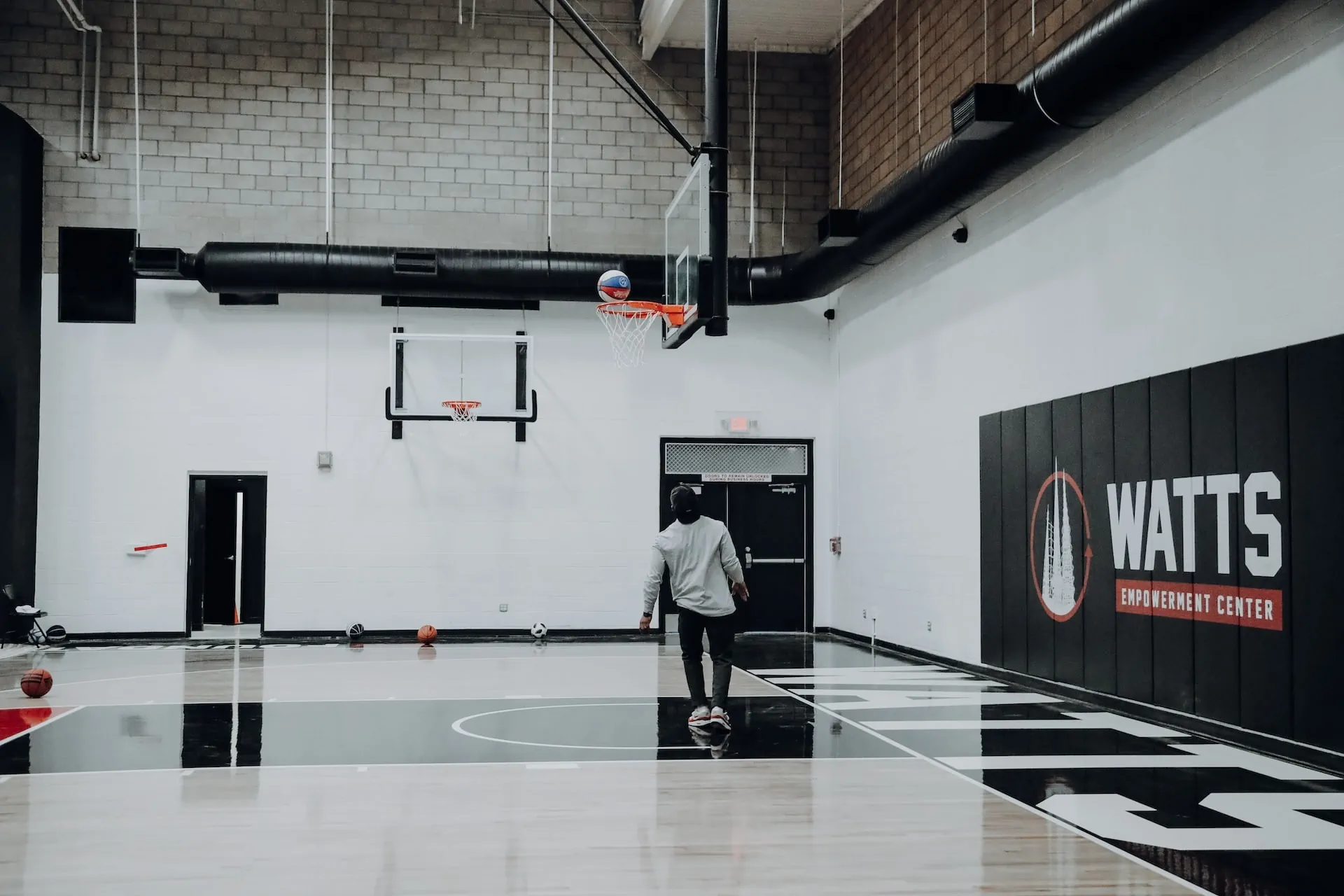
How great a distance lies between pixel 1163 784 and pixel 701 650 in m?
3.05

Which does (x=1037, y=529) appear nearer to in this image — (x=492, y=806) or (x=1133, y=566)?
(x=1133, y=566)

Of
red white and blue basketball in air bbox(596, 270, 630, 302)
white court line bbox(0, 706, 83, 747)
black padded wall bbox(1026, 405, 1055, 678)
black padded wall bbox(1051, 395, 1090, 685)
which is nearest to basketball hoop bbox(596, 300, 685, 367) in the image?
red white and blue basketball in air bbox(596, 270, 630, 302)

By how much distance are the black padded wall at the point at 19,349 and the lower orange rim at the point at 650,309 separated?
7678 mm

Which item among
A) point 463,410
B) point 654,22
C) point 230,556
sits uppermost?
point 654,22

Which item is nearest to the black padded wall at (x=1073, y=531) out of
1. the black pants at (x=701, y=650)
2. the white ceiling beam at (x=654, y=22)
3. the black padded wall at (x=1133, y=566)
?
the black padded wall at (x=1133, y=566)

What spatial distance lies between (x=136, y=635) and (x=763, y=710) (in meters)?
9.62

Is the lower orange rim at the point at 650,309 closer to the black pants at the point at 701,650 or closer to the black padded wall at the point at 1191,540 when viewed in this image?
the black padded wall at the point at 1191,540

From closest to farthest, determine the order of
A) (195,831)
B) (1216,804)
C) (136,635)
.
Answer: (195,831) → (1216,804) → (136,635)

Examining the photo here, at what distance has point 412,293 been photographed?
47.5 ft

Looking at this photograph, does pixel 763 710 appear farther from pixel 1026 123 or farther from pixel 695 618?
pixel 1026 123

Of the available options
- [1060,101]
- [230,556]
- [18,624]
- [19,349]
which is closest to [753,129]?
[1060,101]

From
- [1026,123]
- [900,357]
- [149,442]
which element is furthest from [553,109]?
[1026,123]

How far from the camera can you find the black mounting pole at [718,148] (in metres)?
10.7

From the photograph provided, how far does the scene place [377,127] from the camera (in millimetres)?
15570
